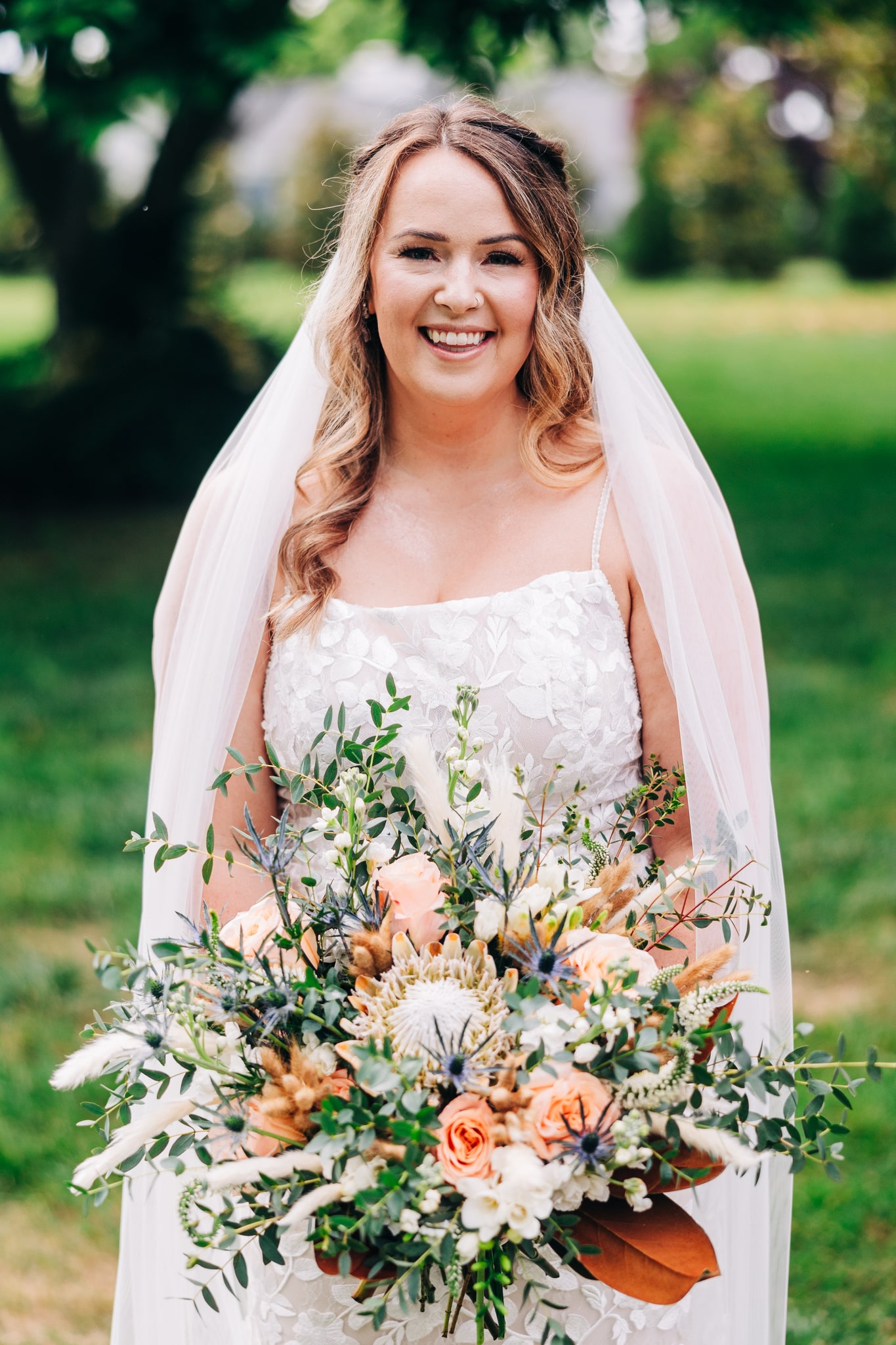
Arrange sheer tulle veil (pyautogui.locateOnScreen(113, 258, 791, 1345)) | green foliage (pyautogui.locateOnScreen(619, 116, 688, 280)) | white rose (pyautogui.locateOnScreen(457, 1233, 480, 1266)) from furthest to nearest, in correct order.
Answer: green foliage (pyautogui.locateOnScreen(619, 116, 688, 280)), sheer tulle veil (pyautogui.locateOnScreen(113, 258, 791, 1345)), white rose (pyautogui.locateOnScreen(457, 1233, 480, 1266))

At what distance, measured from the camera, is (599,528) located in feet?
8.52

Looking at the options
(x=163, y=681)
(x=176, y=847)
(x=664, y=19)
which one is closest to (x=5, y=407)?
(x=664, y=19)

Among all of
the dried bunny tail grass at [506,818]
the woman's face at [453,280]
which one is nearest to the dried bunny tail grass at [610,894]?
the dried bunny tail grass at [506,818]

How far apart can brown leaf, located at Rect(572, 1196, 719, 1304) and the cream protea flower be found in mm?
307

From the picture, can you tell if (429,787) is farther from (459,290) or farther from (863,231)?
(863,231)

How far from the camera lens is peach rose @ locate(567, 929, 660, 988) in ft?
5.55

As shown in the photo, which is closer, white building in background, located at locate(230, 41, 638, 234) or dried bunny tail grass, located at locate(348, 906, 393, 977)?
dried bunny tail grass, located at locate(348, 906, 393, 977)

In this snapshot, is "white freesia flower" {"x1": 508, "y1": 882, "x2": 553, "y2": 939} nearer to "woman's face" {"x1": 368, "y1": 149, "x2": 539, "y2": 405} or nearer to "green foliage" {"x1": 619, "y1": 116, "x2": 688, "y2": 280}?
"woman's face" {"x1": 368, "y1": 149, "x2": 539, "y2": 405}

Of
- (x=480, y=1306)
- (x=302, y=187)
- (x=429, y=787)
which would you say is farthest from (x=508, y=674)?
(x=302, y=187)

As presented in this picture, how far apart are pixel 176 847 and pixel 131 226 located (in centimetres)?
1115

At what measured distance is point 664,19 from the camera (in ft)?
31.9

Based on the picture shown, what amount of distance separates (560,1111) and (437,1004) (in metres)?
0.19

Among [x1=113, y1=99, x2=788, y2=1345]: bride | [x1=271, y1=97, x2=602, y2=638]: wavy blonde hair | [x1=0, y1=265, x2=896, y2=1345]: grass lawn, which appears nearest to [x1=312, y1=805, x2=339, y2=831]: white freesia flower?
[x1=113, y1=99, x2=788, y2=1345]: bride

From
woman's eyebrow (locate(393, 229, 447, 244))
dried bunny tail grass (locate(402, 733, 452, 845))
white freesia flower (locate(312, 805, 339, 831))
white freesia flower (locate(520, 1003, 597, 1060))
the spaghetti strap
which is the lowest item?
white freesia flower (locate(520, 1003, 597, 1060))
